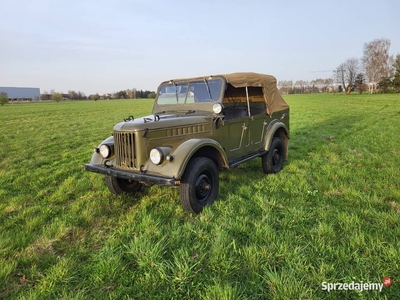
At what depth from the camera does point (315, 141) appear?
8922 millimetres

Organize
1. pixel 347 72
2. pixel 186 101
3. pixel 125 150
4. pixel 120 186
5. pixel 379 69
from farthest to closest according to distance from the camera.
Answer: pixel 347 72 → pixel 379 69 → pixel 186 101 → pixel 120 186 → pixel 125 150

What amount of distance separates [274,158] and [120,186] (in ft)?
10.8

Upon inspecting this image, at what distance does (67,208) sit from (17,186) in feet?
6.25

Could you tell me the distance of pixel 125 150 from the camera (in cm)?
361

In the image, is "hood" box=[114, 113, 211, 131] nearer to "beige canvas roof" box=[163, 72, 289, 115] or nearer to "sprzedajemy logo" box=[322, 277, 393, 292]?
"beige canvas roof" box=[163, 72, 289, 115]

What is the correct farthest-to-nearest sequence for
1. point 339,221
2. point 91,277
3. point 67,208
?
point 67,208 → point 339,221 → point 91,277

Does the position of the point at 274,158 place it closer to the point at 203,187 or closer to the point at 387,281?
the point at 203,187

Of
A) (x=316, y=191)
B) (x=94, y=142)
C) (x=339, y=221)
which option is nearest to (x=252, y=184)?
(x=316, y=191)

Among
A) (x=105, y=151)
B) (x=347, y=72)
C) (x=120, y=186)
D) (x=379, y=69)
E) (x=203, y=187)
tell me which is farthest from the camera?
(x=347, y=72)

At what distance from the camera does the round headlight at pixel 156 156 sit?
332 cm

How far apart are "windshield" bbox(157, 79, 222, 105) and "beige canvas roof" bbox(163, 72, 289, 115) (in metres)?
0.12

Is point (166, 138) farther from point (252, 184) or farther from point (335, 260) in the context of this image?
point (335, 260)

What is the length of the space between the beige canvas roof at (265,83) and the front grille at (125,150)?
2032 mm

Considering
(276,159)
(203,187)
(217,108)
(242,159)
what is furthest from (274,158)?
(203,187)
